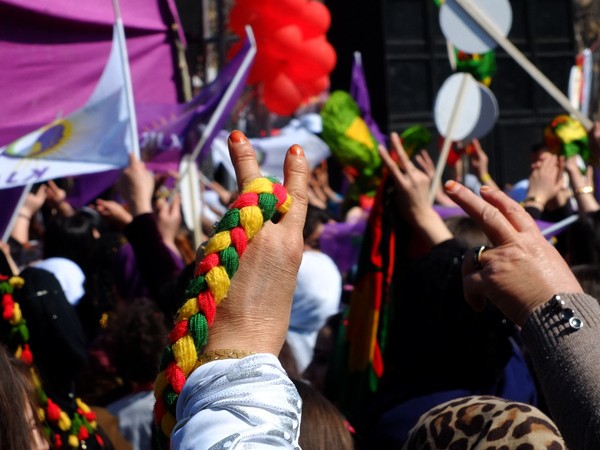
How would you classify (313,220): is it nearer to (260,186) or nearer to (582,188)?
(582,188)

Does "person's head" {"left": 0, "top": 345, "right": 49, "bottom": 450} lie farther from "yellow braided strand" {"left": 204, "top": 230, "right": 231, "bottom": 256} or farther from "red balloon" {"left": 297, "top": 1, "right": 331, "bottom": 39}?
"red balloon" {"left": 297, "top": 1, "right": 331, "bottom": 39}

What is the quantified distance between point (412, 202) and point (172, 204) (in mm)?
1605

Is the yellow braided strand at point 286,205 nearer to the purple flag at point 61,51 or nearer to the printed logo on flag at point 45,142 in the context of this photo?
the printed logo on flag at point 45,142

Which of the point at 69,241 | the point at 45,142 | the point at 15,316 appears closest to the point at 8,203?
the point at 45,142

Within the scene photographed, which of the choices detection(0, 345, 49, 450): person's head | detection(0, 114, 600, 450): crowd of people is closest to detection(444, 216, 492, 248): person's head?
detection(0, 114, 600, 450): crowd of people

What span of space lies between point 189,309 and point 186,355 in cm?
6

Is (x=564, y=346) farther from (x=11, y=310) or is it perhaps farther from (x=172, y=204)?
(x=172, y=204)

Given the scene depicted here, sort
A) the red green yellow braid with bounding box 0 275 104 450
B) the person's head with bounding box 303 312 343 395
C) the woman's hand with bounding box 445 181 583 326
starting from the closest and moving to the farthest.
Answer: the woman's hand with bounding box 445 181 583 326 < the red green yellow braid with bounding box 0 275 104 450 < the person's head with bounding box 303 312 343 395

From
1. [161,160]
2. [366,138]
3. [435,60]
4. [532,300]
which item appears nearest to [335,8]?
[435,60]

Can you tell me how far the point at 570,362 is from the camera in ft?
4.15

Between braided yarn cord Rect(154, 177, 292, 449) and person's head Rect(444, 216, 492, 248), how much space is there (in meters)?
1.81

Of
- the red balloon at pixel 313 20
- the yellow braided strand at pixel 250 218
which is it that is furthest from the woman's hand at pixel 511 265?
the red balloon at pixel 313 20

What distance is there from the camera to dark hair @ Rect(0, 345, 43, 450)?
173cm

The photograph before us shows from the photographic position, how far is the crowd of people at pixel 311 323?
115 cm
